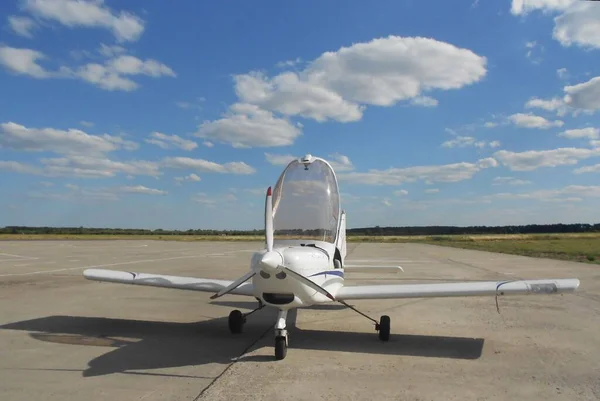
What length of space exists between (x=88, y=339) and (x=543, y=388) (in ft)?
21.3

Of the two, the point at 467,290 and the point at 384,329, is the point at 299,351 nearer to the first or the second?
the point at 384,329

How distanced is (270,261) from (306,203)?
244 centimetres

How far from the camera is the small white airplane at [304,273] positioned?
6.15 meters

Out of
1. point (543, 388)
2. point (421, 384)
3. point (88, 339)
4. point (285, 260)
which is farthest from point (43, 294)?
point (543, 388)

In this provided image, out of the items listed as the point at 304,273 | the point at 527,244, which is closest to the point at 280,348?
the point at 304,273

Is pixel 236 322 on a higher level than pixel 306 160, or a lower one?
lower

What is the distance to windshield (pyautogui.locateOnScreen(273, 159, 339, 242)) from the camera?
7715mm

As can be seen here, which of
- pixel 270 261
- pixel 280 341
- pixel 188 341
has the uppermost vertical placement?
pixel 270 261

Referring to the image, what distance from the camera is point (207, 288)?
7.75m

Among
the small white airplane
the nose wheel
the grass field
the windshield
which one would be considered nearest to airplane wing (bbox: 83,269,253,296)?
the small white airplane

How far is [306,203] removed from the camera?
7984mm

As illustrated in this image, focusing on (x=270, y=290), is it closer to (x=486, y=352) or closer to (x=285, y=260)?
(x=285, y=260)

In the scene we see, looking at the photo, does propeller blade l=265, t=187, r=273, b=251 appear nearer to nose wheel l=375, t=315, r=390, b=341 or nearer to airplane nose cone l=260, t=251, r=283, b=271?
airplane nose cone l=260, t=251, r=283, b=271

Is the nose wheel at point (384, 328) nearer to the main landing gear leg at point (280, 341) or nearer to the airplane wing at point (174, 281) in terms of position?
the main landing gear leg at point (280, 341)
